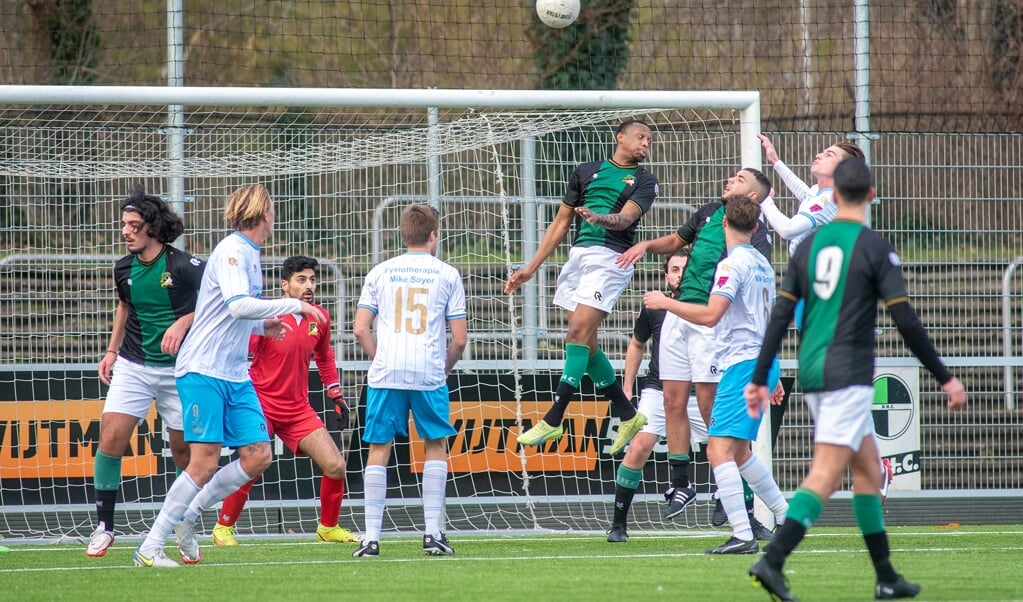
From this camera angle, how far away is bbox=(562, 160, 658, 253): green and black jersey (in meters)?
8.23

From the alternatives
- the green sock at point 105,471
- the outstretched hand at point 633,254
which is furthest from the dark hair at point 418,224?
the green sock at point 105,471

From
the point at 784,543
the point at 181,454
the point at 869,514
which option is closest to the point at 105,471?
the point at 181,454

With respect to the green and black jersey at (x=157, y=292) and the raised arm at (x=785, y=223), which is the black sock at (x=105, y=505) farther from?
the raised arm at (x=785, y=223)

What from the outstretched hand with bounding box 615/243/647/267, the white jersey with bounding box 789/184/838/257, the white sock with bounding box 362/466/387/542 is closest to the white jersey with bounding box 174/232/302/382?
the white sock with bounding box 362/466/387/542

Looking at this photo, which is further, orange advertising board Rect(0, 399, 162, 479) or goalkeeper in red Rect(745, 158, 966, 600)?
orange advertising board Rect(0, 399, 162, 479)

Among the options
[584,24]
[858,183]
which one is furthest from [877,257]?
[584,24]

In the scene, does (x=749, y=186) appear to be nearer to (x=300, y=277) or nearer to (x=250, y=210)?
(x=250, y=210)

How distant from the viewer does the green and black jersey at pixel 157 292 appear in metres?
7.50

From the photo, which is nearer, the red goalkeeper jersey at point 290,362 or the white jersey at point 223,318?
the white jersey at point 223,318

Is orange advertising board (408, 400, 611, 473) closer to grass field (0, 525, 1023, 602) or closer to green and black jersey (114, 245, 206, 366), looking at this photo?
grass field (0, 525, 1023, 602)

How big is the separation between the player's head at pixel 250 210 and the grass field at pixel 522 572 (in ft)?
6.22

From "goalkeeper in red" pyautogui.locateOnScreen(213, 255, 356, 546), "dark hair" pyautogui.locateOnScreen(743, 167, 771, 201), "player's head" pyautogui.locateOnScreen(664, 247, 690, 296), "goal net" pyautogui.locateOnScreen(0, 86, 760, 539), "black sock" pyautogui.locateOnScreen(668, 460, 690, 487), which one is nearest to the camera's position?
"dark hair" pyautogui.locateOnScreen(743, 167, 771, 201)

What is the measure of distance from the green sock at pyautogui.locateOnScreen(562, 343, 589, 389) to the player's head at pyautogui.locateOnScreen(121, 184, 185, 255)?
266 centimetres

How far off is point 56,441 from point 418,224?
14.1 feet
